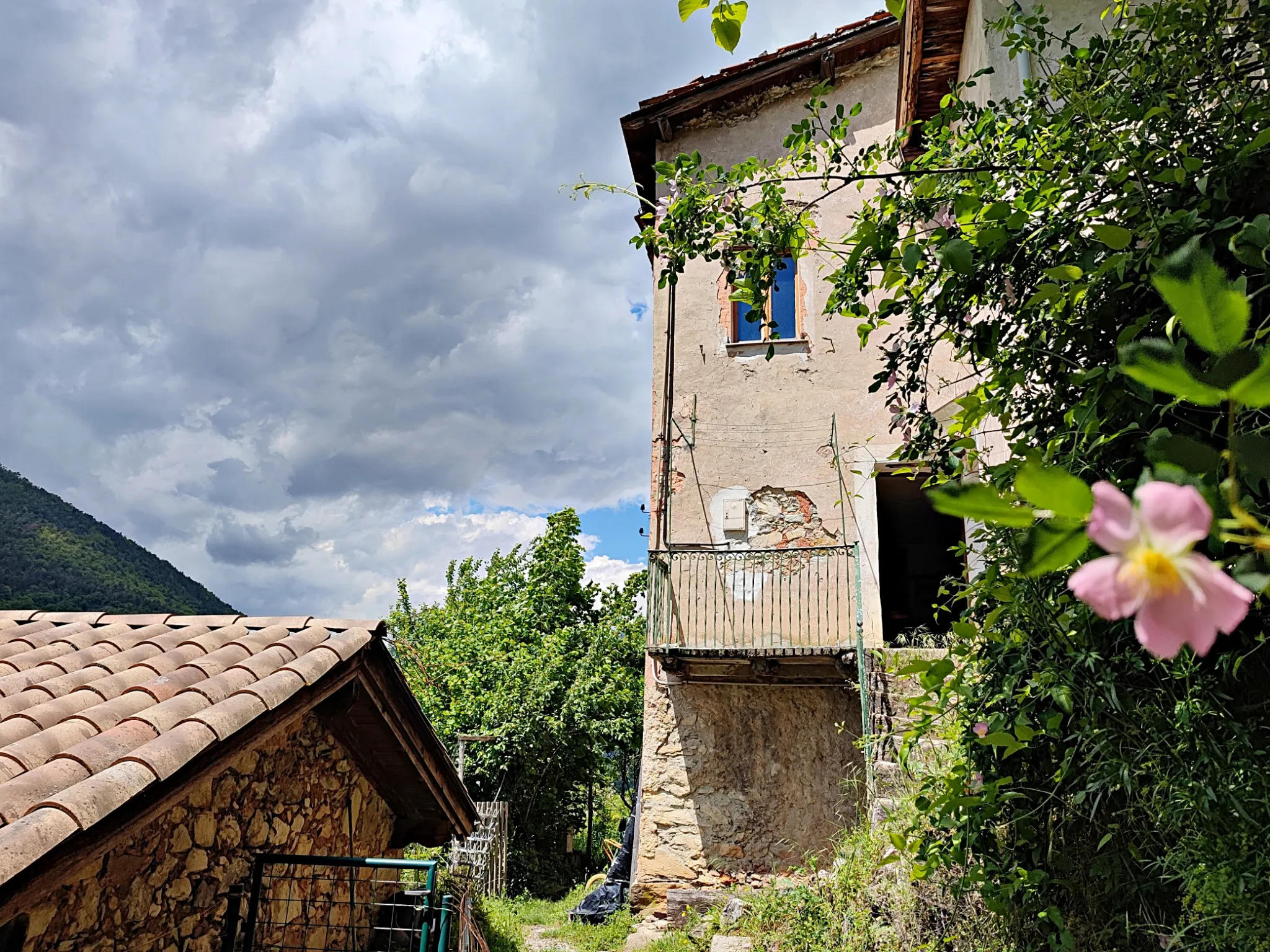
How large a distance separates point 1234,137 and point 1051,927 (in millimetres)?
2342

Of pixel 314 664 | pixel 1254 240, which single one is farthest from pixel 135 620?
pixel 1254 240

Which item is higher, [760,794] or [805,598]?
[805,598]

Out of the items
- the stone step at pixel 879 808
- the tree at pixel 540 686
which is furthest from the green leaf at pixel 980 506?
the tree at pixel 540 686

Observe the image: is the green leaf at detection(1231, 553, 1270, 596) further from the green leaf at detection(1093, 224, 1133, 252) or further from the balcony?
the balcony

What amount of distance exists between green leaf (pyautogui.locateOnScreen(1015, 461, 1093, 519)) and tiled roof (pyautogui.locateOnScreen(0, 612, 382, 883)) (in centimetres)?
240

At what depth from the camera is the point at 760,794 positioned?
7.61 meters

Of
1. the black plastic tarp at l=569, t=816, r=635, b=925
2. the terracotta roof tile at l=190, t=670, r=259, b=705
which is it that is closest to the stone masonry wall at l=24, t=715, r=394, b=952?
the terracotta roof tile at l=190, t=670, r=259, b=705

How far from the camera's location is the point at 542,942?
8.89 m

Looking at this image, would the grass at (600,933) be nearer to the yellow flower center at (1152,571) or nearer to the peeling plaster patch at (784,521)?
the peeling plaster patch at (784,521)

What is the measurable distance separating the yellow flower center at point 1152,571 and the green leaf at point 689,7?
41.6 inches

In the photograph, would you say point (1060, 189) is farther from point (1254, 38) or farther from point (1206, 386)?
point (1206, 386)

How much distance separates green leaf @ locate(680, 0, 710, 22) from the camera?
116 centimetres

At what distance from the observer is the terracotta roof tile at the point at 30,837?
6.42ft

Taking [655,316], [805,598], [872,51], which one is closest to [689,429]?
[655,316]
